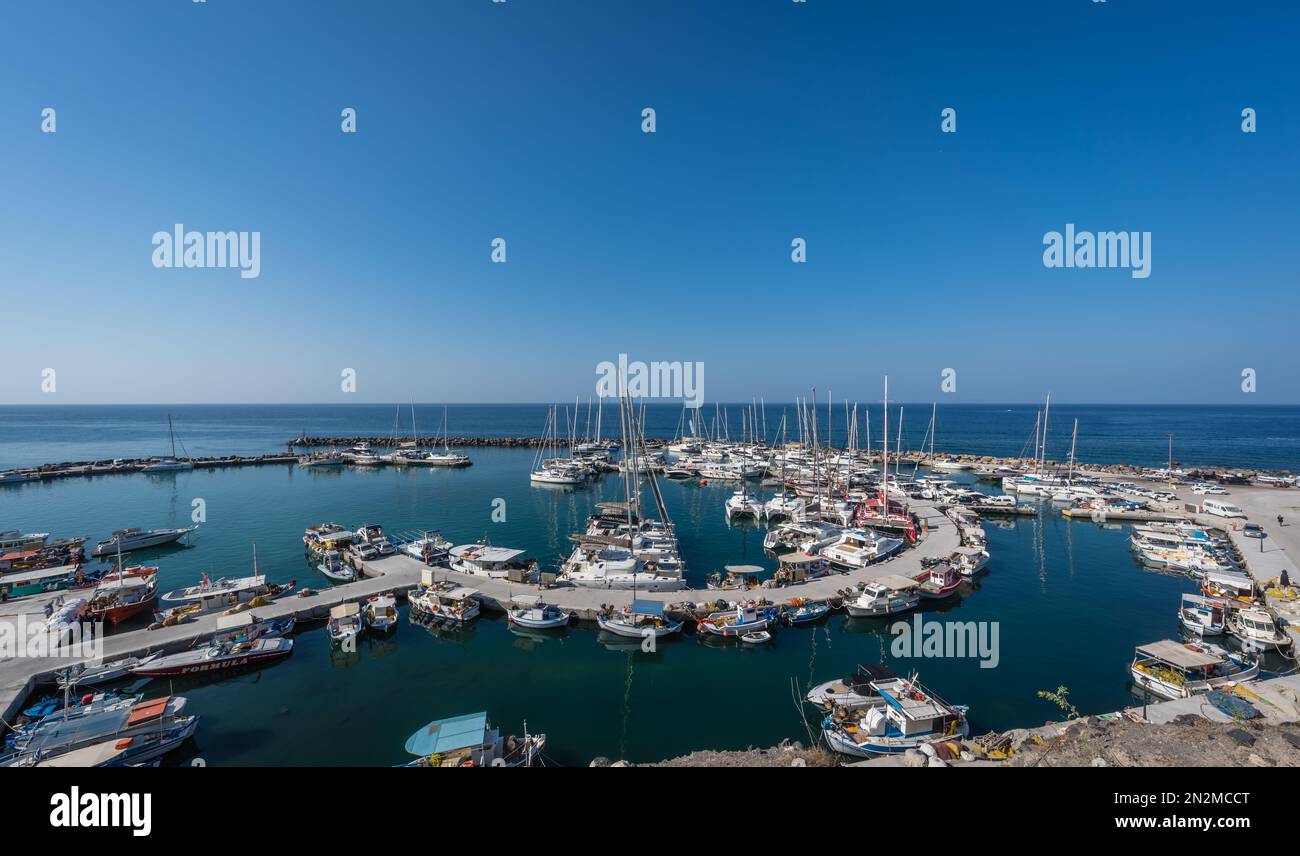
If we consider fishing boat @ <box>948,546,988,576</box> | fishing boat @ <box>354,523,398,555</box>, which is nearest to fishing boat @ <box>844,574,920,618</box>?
fishing boat @ <box>948,546,988,576</box>

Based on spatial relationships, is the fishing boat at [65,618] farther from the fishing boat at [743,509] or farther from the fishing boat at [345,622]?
the fishing boat at [743,509]

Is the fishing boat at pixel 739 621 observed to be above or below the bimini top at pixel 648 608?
below

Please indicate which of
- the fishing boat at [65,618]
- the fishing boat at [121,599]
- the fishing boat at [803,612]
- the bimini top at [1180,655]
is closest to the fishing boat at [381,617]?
the fishing boat at [65,618]

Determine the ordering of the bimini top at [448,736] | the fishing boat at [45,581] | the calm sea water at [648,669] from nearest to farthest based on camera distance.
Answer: the bimini top at [448,736]
the calm sea water at [648,669]
the fishing boat at [45,581]

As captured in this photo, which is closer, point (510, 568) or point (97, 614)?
point (97, 614)
